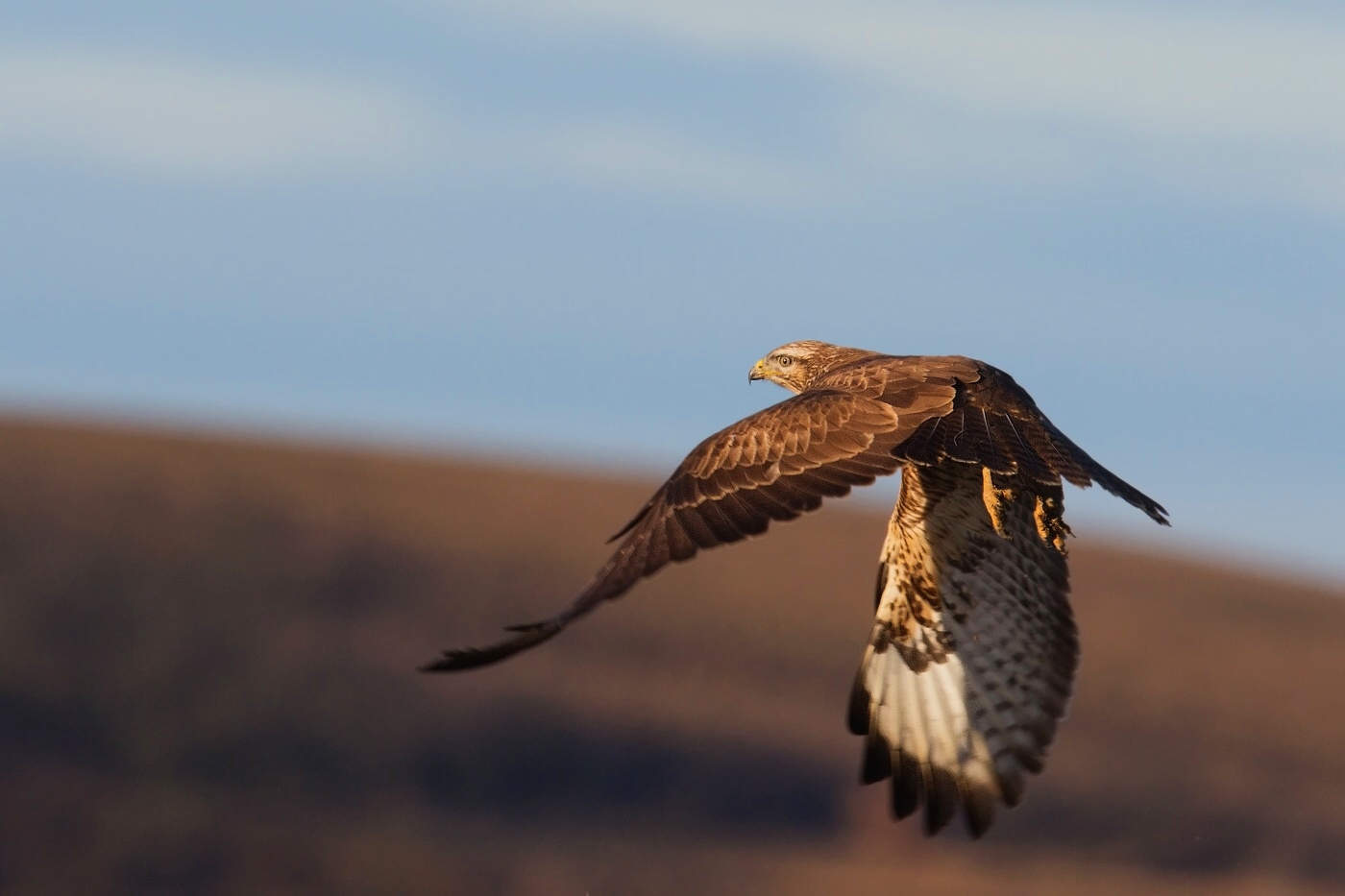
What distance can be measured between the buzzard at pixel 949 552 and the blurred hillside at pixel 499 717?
1460 cm

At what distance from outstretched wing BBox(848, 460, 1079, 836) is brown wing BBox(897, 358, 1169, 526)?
46.4 inches

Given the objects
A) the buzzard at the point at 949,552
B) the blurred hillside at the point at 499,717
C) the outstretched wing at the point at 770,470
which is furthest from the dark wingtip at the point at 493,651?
the blurred hillside at the point at 499,717

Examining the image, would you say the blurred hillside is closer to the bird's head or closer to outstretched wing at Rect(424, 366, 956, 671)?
→ the bird's head

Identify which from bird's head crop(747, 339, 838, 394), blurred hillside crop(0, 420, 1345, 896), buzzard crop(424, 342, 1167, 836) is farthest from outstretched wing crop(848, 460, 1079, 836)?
blurred hillside crop(0, 420, 1345, 896)

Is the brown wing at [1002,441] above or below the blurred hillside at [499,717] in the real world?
above

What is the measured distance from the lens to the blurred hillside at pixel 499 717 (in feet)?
87.6

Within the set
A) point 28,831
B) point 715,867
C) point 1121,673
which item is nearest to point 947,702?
point 715,867

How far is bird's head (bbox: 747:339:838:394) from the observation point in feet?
38.0

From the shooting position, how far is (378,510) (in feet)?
123

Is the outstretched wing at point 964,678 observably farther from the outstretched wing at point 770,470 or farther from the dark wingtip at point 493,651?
the dark wingtip at point 493,651

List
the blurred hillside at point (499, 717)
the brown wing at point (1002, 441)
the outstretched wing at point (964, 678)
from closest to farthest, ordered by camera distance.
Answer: the brown wing at point (1002, 441), the outstretched wing at point (964, 678), the blurred hillside at point (499, 717)

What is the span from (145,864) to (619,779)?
6.29 m

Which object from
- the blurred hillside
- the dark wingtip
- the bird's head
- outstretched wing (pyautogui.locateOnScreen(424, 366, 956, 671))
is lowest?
the blurred hillside

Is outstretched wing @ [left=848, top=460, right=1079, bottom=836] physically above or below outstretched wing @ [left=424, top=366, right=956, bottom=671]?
below
